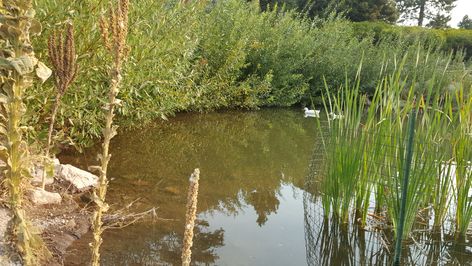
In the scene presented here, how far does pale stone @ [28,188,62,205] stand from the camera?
321cm

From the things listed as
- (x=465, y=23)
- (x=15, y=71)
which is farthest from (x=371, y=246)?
(x=465, y=23)

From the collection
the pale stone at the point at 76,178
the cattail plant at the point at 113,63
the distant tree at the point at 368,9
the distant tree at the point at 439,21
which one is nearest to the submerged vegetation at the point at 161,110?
the cattail plant at the point at 113,63

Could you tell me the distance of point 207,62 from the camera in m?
8.96

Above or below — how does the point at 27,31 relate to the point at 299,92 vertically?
below

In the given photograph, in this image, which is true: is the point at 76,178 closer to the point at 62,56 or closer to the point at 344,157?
the point at 62,56

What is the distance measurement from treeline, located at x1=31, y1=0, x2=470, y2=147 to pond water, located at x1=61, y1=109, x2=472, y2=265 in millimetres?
628

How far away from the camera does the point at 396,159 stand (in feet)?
10.6

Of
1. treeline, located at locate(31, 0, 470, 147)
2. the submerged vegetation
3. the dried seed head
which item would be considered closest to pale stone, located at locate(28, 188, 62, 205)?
the submerged vegetation

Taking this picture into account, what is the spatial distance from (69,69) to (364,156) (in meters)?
2.12

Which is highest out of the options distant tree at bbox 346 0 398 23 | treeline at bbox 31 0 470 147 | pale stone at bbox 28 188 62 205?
distant tree at bbox 346 0 398 23

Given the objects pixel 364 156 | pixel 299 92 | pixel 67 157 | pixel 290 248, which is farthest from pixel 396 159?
pixel 299 92

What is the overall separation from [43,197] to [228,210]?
1576 mm

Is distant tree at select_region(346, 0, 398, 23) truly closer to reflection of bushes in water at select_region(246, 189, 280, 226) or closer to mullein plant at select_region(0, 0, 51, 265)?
reflection of bushes in water at select_region(246, 189, 280, 226)

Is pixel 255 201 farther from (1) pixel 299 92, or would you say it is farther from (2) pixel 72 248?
(1) pixel 299 92
